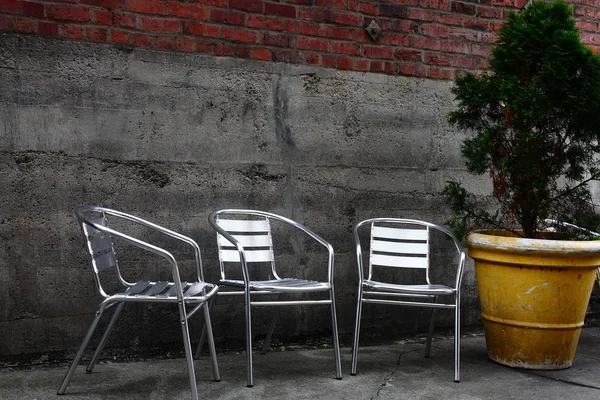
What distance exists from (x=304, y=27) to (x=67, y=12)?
139 cm

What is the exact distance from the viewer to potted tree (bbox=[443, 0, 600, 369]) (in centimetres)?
401

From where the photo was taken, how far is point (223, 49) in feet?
14.1

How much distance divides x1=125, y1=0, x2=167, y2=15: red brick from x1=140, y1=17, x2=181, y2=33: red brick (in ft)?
0.13

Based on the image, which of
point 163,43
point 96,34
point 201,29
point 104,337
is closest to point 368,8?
point 201,29

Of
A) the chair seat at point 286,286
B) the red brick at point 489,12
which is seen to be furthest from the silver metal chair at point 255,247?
the red brick at point 489,12

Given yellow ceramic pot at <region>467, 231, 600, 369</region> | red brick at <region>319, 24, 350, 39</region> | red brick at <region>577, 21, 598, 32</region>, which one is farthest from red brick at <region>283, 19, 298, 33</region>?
red brick at <region>577, 21, 598, 32</region>

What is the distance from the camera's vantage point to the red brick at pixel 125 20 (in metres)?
4.02

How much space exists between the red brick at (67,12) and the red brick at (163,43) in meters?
0.39

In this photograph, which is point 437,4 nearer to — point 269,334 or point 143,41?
point 143,41

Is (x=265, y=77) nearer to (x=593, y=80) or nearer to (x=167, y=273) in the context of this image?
(x=167, y=273)

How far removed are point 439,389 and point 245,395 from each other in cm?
98

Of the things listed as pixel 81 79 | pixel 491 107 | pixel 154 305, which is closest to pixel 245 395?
pixel 154 305

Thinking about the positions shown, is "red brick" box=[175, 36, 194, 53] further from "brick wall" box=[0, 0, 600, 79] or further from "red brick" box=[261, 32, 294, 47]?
"red brick" box=[261, 32, 294, 47]

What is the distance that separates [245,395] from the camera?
3.53 meters
